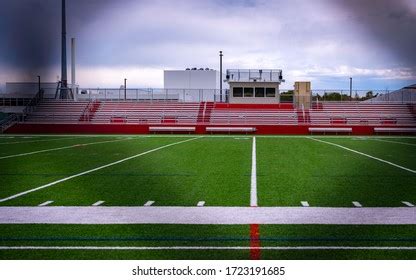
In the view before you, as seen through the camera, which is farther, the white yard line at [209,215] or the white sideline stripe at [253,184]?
the white sideline stripe at [253,184]

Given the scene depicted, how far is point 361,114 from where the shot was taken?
24.5 metres

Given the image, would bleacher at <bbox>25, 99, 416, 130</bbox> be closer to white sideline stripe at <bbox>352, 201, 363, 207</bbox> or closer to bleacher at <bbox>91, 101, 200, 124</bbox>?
bleacher at <bbox>91, 101, 200, 124</bbox>

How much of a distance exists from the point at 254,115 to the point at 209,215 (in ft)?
66.5

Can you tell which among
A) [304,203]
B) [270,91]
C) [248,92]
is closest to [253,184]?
[304,203]

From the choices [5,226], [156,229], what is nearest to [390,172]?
[156,229]

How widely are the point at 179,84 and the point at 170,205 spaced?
25.1 meters

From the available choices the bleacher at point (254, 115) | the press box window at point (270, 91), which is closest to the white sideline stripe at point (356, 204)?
the bleacher at point (254, 115)

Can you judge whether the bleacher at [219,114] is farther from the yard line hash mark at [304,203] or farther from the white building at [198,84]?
the yard line hash mark at [304,203]

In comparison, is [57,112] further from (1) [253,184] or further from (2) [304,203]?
(2) [304,203]

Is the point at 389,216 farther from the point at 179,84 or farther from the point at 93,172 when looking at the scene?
the point at 179,84

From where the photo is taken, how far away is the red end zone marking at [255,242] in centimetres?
312

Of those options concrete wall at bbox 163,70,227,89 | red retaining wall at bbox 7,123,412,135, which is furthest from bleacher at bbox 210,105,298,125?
concrete wall at bbox 163,70,227,89

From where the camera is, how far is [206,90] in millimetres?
27516

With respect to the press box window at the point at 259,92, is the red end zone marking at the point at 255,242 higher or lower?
lower
